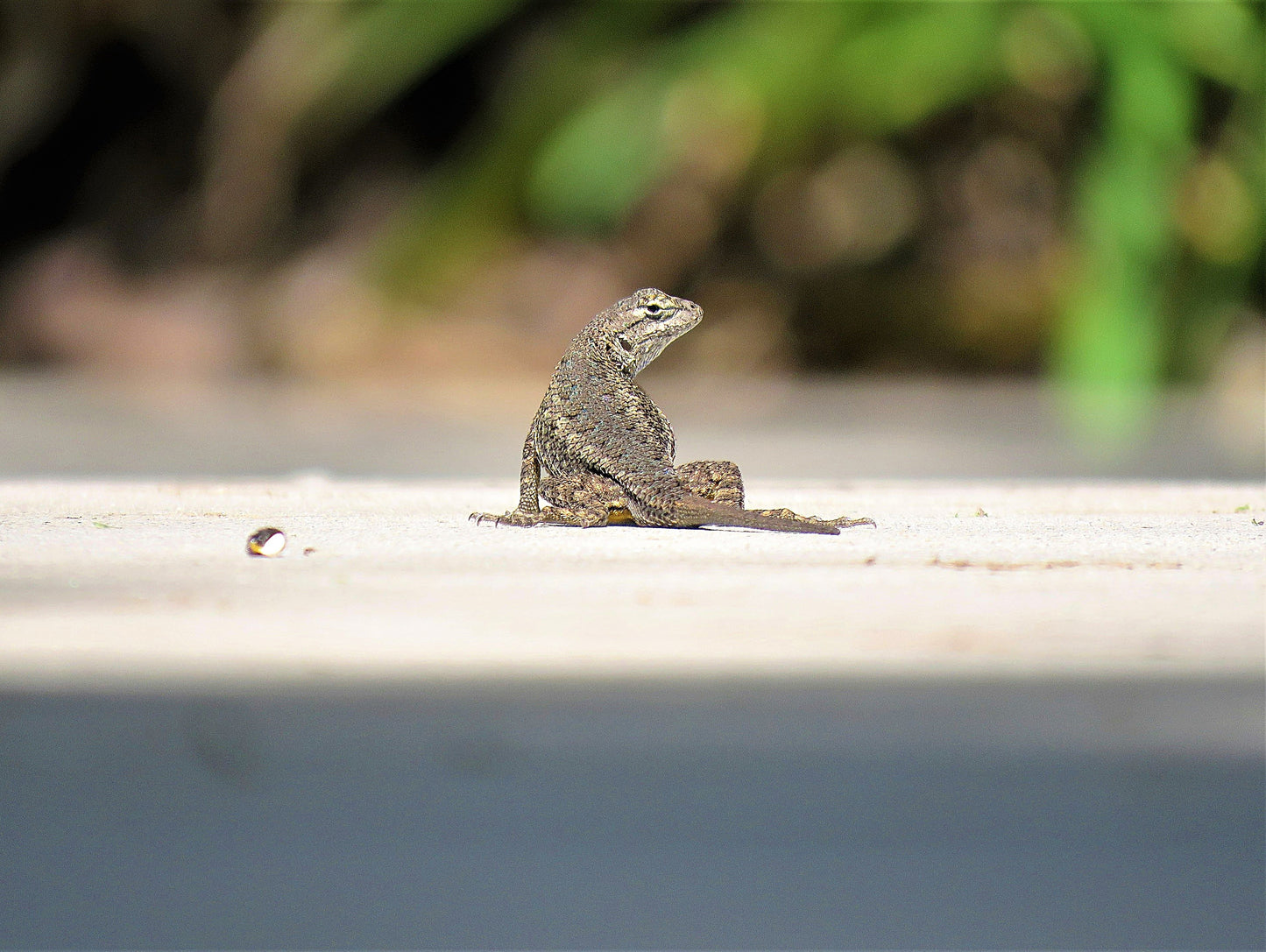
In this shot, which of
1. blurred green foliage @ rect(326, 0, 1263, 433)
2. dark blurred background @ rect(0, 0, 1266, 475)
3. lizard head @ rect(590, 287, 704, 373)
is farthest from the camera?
dark blurred background @ rect(0, 0, 1266, 475)

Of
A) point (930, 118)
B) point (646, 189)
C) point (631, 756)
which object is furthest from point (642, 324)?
point (930, 118)

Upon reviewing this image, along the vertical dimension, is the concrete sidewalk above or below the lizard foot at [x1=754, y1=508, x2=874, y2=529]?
below

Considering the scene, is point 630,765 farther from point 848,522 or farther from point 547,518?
point 547,518

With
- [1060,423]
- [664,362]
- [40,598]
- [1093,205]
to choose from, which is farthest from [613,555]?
[664,362]

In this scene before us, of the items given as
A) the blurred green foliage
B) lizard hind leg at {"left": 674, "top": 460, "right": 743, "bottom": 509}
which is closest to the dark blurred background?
the blurred green foliage

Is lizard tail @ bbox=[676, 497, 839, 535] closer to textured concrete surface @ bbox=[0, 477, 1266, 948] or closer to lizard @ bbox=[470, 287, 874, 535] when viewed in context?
lizard @ bbox=[470, 287, 874, 535]

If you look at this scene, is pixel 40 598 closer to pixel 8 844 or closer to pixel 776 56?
pixel 8 844

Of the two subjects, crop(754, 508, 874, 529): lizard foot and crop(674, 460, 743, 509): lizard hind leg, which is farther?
crop(674, 460, 743, 509): lizard hind leg

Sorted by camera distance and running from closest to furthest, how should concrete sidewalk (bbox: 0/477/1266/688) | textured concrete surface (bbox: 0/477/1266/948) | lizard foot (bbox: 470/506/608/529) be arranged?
textured concrete surface (bbox: 0/477/1266/948) < concrete sidewalk (bbox: 0/477/1266/688) < lizard foot (bbox: 470/506/608/529)

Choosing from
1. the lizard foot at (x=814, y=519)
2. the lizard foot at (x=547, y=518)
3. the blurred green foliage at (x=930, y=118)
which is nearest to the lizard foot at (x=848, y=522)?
the lizard foot at (x=814, y=519)

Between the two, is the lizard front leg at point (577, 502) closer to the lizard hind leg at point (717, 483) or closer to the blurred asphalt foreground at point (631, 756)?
the lizard hind leg at point (717, 483)
